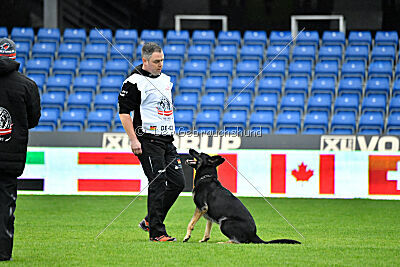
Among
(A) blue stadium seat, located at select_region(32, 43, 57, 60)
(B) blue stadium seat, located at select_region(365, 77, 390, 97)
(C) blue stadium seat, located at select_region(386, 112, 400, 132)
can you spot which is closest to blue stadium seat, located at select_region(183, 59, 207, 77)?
(A) blue stadium seat, located at select_region(32, 43, 57, 60)

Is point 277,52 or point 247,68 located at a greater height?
point 277,52

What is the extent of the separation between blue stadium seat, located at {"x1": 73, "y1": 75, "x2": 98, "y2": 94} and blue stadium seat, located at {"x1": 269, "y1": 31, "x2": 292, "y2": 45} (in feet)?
15.6

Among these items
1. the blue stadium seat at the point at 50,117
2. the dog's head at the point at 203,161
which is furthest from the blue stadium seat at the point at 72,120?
the dog's head at the point at 203,161

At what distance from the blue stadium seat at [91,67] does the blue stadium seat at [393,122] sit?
7.06 meters

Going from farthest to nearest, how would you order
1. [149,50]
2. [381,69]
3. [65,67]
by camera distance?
[65,67]
[381,69]
[149,50]

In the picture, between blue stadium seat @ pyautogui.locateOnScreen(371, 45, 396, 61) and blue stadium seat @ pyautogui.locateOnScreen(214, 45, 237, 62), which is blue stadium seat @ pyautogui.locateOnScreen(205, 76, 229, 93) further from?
blue stadium seat @ pyautogui.locateOnScreen(371, 45, 396, 61)

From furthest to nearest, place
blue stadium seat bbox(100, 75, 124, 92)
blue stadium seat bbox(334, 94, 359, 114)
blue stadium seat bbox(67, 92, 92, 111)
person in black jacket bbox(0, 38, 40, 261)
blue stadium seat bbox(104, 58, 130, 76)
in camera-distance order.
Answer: blue stadium seat bbox(104, 58, 130, 76) → blue stadium seat bbox(100, 75, 124, 92) → blue stadium seat bbox(67, 92, 92, 111) → blue stadium seat bbox(334, 94, 359, 114) → person in black jacket bbox(0, 38, 40, 261)

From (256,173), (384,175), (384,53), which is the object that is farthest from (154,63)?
(384,53)

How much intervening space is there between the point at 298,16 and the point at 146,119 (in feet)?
44.3

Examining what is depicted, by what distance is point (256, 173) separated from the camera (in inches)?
481

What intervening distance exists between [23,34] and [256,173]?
28.9 feet

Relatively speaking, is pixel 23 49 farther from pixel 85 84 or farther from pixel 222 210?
pixel 222 210

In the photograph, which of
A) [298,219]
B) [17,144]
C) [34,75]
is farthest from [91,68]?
[17,144]

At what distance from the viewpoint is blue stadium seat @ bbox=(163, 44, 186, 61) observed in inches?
669
